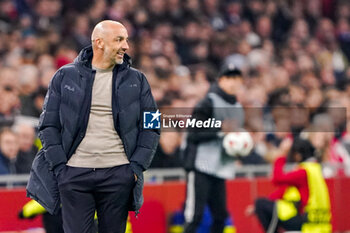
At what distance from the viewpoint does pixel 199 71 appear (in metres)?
14.3

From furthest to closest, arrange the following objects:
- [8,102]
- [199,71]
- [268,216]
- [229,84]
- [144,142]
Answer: [199,71], [8,102], [268,216], [229,84], [144,142]

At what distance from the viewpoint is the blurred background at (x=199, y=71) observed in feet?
33.8

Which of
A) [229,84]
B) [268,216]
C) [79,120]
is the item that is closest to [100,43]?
[79,120]

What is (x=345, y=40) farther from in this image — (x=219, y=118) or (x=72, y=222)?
(x=72, y=222)

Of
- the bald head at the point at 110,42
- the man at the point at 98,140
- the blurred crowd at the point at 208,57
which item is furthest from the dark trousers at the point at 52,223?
the bald head at the point at 110,42

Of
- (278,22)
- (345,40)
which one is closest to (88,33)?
(278,22)

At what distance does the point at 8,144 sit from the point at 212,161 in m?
2.30

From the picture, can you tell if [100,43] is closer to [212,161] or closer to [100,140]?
[100,140]

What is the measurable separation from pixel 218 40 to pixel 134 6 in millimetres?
1733

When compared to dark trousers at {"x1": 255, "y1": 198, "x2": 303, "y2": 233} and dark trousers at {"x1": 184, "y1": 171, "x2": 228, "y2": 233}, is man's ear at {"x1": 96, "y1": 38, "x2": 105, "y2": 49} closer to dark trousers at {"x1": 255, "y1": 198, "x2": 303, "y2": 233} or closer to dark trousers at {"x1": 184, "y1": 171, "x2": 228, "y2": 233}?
dark trousers at {"x1": 184, "y1": 171, "x2": 228, "y2": 233}

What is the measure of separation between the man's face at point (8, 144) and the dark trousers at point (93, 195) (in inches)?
128

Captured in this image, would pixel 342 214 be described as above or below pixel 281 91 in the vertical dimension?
below

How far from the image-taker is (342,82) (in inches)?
687

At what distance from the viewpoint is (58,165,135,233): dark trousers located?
20.0 ft
